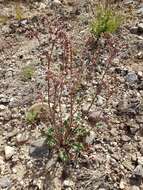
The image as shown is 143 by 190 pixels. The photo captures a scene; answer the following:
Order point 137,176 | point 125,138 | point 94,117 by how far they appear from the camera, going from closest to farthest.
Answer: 1. point 137,176
2. point 125,138
3. point 94,117

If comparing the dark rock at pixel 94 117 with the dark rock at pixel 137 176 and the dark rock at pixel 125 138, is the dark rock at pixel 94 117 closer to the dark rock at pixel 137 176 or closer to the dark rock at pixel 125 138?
the dark rock at pixel 125 138

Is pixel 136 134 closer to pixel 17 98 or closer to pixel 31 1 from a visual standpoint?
pixel 17 98

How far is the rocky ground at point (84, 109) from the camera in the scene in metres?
4.65

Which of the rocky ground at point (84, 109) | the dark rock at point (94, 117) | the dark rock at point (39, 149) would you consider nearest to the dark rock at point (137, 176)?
the rocky ground at point (84, 109)

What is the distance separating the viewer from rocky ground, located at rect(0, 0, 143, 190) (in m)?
4.65

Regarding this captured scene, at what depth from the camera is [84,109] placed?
540 centimetres

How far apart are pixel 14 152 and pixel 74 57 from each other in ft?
6.41

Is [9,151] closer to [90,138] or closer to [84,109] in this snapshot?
[90,138]

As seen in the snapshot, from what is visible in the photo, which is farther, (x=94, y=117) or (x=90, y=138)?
(x=94, y=117)

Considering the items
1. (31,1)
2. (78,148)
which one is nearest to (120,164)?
(78,148)

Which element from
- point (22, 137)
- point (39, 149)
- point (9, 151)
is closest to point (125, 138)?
point (39, 149)

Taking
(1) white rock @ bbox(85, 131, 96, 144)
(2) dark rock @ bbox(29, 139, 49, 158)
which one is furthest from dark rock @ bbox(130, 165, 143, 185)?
(2) dark rock @ bbox(29, 139, 49, 158)

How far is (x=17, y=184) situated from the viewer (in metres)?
4.65

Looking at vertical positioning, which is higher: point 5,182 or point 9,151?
point 9,151
